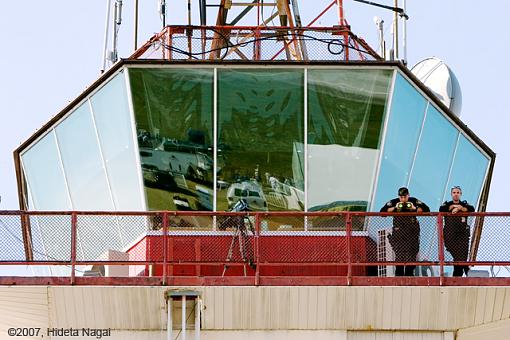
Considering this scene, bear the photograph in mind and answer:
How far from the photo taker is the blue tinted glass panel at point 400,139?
4828cm

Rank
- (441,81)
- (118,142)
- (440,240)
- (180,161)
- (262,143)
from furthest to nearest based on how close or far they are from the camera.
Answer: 1. (441,81)
2. (118,142)
3. (262,143)
4. (180,161)
5. (440,240)

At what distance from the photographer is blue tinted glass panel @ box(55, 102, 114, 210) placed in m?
48.8

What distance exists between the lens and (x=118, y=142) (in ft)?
159

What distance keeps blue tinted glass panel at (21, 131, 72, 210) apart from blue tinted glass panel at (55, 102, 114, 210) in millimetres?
239

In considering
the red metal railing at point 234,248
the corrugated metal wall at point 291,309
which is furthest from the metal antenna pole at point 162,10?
the corrugated metal wall at point 291,309

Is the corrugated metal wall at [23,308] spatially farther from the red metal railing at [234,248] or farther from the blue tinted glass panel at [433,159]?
the blue tinted glass panel at [433,159]

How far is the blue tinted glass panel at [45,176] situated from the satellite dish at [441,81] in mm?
8251

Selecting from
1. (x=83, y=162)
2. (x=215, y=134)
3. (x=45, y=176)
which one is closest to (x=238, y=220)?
(x=215, y=134)

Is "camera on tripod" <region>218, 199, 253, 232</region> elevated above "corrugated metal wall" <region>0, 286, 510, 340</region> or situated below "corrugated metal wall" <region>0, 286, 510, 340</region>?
above

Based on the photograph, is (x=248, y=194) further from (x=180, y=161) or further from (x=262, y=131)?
(x=180, y=161)

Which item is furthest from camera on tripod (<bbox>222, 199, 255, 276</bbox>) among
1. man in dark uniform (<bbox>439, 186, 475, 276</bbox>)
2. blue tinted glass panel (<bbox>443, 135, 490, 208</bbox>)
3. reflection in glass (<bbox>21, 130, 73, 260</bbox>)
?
blue tinted glass panel (<bbox>443, 135, 490, 208</bbox>)

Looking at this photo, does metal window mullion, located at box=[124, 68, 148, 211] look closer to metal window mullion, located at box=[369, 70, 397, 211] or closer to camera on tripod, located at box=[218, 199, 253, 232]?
camera on tripod, located at box=[218, 199, 253, 232]

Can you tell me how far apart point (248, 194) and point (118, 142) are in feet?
9.07

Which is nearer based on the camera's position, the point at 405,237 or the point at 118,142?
the point at 405,237
